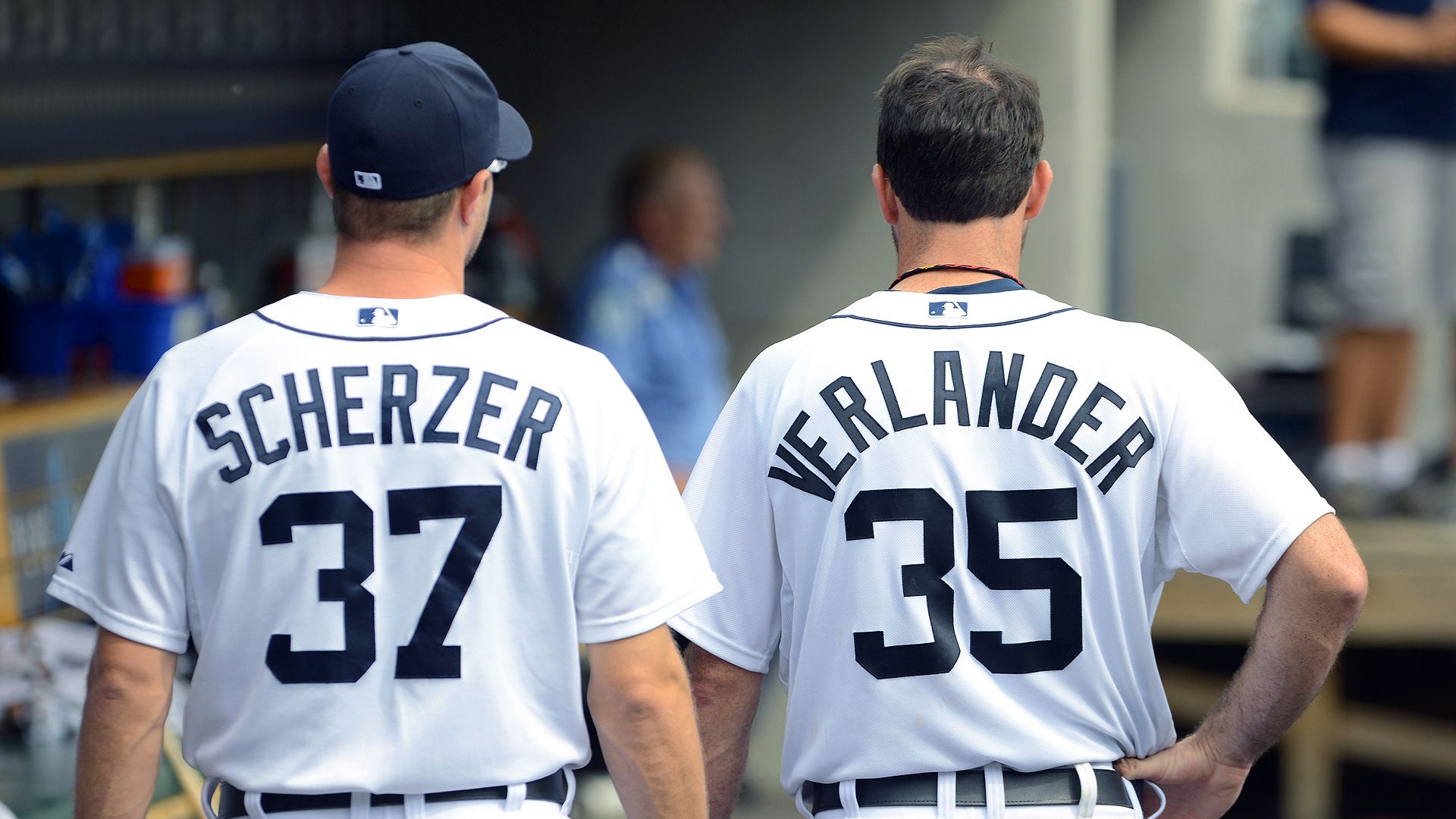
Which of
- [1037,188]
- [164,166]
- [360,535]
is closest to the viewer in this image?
[360,535]

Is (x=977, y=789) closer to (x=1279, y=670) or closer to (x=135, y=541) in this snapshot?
(x=1279, y=670)

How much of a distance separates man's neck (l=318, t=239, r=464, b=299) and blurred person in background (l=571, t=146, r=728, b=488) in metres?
2.85

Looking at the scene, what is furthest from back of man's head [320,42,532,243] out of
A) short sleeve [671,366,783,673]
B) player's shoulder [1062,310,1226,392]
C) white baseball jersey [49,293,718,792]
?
player's shoulder [1062,310,1226,392]

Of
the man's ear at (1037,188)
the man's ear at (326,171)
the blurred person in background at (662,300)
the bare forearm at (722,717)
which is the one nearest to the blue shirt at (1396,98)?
the blurred person in background at (662,300)

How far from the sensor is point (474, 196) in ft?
6.24

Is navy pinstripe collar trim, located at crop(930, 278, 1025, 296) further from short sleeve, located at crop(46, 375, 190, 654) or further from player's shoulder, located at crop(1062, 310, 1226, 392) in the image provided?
short sleeve, located at crop(46, 375, 190, 654)

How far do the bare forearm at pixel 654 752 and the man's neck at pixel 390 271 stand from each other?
0.51 meters

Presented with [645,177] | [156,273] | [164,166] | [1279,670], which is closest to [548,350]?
[1279,670]

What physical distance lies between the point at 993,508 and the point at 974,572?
77 millimetres

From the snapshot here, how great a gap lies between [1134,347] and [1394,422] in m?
2.84

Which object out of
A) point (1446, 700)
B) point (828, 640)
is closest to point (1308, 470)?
point (1446, 700)

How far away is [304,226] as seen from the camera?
5754mm

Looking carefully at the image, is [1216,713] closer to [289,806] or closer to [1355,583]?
[1355,583]

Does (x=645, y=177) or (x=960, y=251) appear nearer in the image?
(x=960, y=251)
